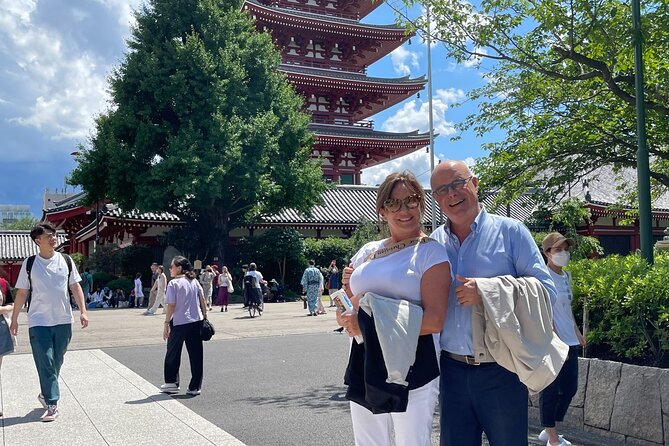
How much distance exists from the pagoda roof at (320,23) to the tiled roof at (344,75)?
2.23 m

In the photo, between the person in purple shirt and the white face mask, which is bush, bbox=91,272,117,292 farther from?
the white face mask

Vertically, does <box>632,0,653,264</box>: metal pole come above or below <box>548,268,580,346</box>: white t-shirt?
above

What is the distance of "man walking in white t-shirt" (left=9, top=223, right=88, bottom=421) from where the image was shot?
589 cm

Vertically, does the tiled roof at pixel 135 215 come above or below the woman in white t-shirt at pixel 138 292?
above

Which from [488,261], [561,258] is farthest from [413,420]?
[561,258]

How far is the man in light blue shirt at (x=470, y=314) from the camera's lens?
2682 millimetres

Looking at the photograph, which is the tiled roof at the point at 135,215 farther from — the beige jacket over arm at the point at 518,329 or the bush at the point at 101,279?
the beige jacket over arm at the point at 518,329

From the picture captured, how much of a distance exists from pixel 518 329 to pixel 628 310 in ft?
10.8

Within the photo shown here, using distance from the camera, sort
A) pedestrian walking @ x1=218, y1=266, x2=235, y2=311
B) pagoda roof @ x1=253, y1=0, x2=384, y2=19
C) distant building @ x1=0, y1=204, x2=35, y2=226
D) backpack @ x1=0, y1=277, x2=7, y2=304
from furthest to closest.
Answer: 1. distant building @ x1=0, y1=204, x2=35, y2=226
2. pagoda roof @ x1=253, y1=0, x2=384, y2=19
3. pedestrian walking @ x1=218, y1=266, x2=235, y2=311
4. backpack @ x1=0, y1=277, x2=7, y2=304

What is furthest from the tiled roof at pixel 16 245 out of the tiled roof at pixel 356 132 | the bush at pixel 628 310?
the bush at pixel 628 310

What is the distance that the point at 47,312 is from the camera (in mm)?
5949

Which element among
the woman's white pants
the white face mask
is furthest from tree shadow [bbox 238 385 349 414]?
the woman's white pants

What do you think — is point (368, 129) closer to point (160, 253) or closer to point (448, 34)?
point (160, 253)

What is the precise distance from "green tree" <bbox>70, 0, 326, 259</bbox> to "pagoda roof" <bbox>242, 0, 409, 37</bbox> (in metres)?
5.63
